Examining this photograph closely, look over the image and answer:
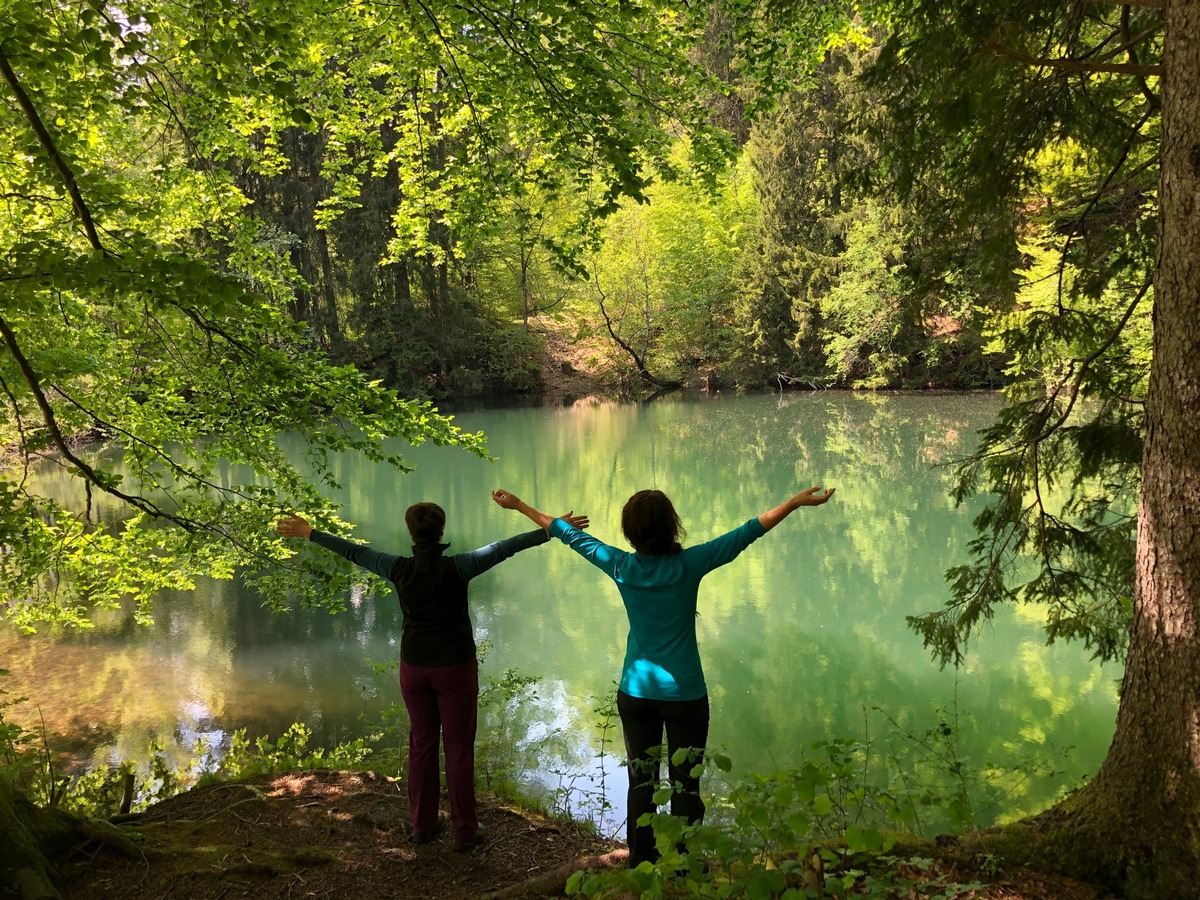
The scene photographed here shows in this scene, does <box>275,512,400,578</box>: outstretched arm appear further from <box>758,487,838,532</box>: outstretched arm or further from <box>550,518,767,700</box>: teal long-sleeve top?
<box>758,487,838,532</box>: outstretched arm

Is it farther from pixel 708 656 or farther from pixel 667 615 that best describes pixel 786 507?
pixel 708 656

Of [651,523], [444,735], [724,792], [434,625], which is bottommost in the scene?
[724,792]

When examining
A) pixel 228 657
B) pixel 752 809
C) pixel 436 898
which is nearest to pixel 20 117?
pixel 436 898

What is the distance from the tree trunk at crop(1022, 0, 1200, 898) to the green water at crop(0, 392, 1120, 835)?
5.09 ft

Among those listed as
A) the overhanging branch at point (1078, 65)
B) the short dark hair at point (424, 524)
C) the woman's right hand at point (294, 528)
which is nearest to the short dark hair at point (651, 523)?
the short dark hair at point (424, 524)

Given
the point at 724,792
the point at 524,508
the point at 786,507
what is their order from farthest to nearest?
the point at 724,792, the point at 524,508, the point at 786,507

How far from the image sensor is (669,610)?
2.24 meters

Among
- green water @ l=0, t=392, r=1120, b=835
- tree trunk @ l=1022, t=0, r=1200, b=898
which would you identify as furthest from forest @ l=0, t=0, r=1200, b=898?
green water @ l=0, t=392, r=1120, b=835

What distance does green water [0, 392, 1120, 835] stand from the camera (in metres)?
5.65

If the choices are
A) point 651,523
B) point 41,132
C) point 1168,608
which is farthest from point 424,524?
point 1168,608

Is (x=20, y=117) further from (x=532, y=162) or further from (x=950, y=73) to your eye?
(x=950, y=73)

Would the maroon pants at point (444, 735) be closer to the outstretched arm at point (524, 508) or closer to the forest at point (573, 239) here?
the outstretched arm at point (524, 508)

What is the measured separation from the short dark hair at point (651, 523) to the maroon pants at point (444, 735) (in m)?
0.91

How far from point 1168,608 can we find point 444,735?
2.30 m
